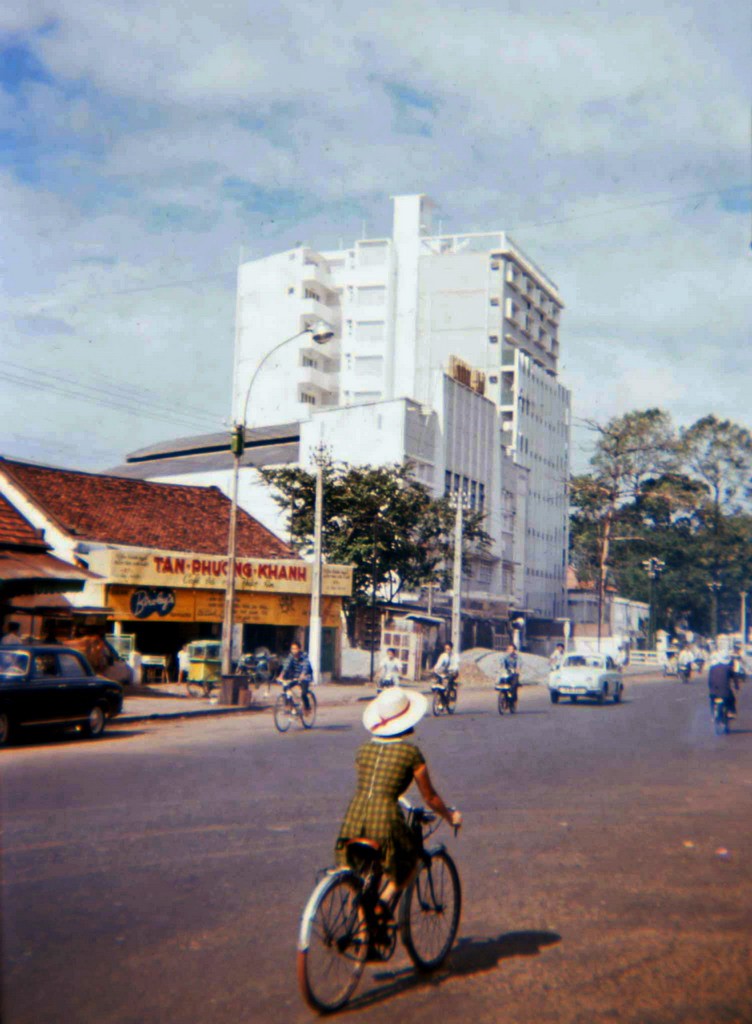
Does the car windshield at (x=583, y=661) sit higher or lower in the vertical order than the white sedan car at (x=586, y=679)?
higher

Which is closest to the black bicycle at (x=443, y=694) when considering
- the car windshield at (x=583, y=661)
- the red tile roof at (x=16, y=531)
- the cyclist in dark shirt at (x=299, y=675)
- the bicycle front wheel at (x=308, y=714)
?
the bicycle front wheel at (x=308, y=714)

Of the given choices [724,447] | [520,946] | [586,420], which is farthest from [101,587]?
[724,447]

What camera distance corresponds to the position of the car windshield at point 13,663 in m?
16.1

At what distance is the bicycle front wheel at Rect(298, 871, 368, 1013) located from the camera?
5.05m

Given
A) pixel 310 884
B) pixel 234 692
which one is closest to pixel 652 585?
pixel 234 692

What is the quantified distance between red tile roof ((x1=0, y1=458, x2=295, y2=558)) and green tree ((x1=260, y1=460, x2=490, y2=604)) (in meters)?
3.48

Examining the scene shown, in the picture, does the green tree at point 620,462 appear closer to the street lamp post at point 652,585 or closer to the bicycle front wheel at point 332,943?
the street lamp post at point 652,585

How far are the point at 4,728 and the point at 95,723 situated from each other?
2.28 m

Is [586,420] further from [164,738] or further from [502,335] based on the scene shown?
[164,738]

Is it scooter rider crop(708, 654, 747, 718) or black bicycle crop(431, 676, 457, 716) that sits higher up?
scooter rider crop(708, 654, 747, 718)

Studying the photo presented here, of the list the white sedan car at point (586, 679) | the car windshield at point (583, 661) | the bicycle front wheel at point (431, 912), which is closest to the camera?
the bicycle front wheel at point (431, 912)

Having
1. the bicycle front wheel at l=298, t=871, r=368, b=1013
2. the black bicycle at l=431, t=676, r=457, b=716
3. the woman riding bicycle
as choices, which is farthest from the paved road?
the black bicycle at l=431, t=676, r=457, b=716

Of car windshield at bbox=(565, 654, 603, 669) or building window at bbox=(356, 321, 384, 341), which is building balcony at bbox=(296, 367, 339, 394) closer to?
building window at bbox=(356, 321, 384, 341)

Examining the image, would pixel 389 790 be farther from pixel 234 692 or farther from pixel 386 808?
pixel 234 692
